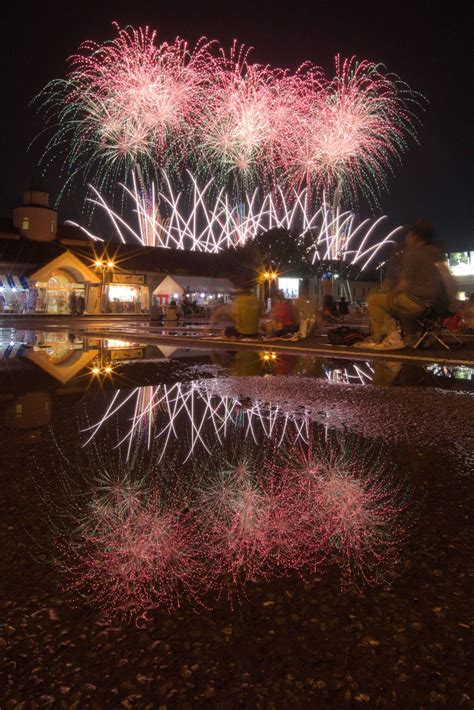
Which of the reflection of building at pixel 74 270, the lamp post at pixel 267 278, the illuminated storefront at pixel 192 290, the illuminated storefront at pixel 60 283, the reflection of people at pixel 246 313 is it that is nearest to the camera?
the reflection of people at pixel 246 313

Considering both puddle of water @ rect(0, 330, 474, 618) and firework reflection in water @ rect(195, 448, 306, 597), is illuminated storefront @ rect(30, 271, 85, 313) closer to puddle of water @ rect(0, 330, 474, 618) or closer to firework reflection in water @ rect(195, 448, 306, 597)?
puddle of water @ rect(0, 330, 474, 618)

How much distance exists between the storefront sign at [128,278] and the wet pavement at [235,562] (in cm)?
5287

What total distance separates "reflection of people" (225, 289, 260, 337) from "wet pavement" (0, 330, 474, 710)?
1178 centimetres

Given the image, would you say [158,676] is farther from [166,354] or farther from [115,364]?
[166,354]

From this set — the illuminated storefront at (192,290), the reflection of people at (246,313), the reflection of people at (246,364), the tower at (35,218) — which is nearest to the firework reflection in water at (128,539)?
the reflection of people at (246,364)

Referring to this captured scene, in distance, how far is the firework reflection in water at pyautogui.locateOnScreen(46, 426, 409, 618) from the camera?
241cm

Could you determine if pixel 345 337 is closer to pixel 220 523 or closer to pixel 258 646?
pixel 220 523

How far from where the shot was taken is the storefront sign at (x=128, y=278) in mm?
56984

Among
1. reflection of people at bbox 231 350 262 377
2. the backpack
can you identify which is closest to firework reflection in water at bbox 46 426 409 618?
reflection of people at bbox 231 350 262 377

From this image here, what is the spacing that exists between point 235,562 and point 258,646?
652 millimetres

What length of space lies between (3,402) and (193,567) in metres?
5.20

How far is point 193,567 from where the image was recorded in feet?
8.23

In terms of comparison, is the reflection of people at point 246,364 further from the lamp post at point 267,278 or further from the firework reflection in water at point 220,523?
the lamp post at point 267,278

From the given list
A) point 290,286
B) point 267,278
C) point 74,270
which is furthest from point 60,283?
point 290,286
